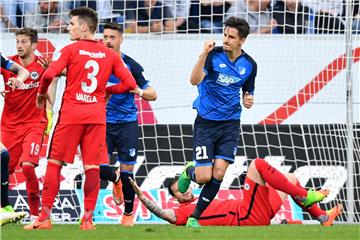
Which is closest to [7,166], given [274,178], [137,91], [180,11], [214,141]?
[137,91]

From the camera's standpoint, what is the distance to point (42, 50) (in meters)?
15.4

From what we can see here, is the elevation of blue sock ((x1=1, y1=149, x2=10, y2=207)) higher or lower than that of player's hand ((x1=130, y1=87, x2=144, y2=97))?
lower

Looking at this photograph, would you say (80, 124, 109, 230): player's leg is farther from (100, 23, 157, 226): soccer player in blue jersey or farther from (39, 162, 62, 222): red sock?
(100, 23, 157, 226): soccer player in blue jersey

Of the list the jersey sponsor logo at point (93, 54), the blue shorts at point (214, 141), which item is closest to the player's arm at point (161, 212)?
the blue shorts at point (214, 141)

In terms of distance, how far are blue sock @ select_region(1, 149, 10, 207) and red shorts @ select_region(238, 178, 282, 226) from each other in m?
2.52

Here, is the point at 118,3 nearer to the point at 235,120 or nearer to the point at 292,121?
the point at 292,121

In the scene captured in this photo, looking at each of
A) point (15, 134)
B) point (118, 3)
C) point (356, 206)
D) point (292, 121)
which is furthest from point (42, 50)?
point (356, 206)

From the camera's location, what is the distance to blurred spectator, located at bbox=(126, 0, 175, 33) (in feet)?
52.7

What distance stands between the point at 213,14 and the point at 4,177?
4862 millimetres

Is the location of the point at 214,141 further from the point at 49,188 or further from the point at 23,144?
the point at 23,144

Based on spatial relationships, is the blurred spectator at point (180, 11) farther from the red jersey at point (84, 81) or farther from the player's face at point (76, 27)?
the player's face at point (76, 27)

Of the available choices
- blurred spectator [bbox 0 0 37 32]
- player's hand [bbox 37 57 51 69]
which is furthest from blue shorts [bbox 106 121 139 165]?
blurred spectator [bbox 0 0 37 32]

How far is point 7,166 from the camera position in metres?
12.3

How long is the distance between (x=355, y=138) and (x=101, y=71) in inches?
A: 228
